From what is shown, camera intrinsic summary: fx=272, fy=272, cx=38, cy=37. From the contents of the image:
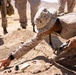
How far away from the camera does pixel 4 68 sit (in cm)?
390

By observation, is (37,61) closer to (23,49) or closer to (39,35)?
(23,49)

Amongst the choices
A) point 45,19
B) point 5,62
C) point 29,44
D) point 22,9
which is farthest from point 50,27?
point 22,9

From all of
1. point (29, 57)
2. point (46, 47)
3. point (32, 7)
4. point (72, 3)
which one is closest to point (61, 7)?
point (72, 3)

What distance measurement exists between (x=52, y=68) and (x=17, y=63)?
631 millimetres

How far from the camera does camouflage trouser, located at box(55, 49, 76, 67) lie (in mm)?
3791

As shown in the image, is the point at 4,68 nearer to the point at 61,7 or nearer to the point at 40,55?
the point at 40,55

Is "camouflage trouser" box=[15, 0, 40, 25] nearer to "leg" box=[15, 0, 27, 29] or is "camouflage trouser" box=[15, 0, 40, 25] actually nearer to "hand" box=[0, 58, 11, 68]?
A: "leg" box=[15, 0, 27, 29]

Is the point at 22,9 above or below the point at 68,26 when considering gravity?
below

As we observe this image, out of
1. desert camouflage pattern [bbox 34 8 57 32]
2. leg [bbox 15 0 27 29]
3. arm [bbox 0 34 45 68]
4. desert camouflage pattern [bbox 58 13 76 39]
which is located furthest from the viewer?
leg [bbox 15 0 27 29]

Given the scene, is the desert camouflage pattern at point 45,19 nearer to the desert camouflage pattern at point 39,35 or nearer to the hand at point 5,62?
the desert camouflage pattern at point 39,35

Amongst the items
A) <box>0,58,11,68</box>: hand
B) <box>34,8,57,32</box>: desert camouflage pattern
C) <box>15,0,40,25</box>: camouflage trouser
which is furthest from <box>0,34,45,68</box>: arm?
<box>15,0,40,25</box>: camouflage trouser

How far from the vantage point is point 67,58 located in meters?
3.87

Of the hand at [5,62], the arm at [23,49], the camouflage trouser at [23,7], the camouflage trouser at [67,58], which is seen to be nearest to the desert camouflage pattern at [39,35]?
the arm at [23,49]

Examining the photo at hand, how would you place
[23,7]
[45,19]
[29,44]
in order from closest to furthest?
[45,19], [29,44], [23,7]
